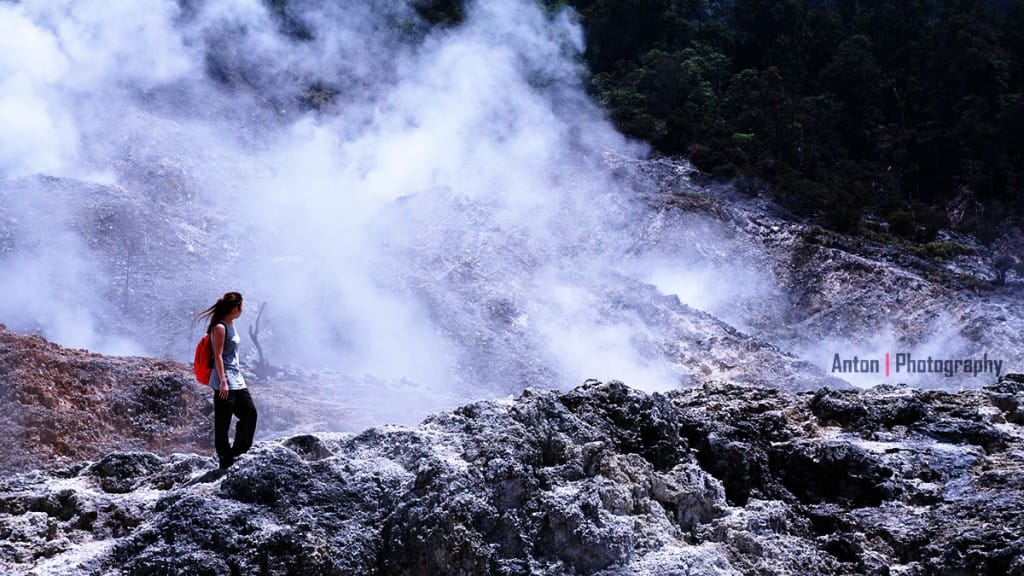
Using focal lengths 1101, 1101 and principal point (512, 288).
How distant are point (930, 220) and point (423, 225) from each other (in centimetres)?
1247

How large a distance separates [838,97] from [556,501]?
97.5ft

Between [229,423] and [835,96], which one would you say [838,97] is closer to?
[835,96]

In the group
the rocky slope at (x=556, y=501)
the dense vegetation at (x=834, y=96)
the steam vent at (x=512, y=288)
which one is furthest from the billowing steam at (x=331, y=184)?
the rocky slope at (x=556, y=501)

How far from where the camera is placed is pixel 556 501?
456cm

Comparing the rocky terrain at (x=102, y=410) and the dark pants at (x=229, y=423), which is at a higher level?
the rocky terrain at (x=102, y=410)

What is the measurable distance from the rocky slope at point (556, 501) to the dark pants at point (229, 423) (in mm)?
159

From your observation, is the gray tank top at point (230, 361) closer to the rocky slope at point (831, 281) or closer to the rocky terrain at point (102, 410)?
the rocky terrain at point (102, 410)

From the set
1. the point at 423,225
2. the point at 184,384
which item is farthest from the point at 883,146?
the point at 184,384

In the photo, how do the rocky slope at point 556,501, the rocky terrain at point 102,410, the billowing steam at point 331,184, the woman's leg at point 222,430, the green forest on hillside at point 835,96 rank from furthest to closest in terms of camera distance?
the green forest on hillside at point 835,96, the billowing steam at point 331,184, the rocky terrain at point 102,410, the woman's leg at point 222,430, the rocky slope at point 556,501

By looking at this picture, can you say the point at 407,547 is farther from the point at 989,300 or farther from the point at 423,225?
the point at 989,300

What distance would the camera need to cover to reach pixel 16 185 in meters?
17.6

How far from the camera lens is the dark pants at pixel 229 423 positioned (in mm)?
4820

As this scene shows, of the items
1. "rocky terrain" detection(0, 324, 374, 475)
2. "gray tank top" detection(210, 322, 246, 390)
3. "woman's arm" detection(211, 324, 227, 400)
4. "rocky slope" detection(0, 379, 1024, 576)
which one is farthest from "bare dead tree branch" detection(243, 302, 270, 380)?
"woman's arm" detection(211, 324, 227, 400)

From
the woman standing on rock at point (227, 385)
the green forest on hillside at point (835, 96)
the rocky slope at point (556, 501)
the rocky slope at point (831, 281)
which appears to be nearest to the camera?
the rocky slope at point (556, 501)
